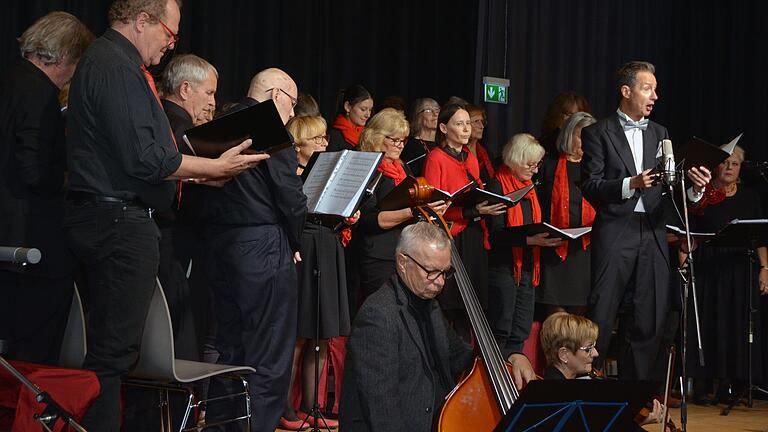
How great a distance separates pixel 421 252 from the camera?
129 inches

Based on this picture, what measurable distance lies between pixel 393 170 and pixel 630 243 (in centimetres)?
134

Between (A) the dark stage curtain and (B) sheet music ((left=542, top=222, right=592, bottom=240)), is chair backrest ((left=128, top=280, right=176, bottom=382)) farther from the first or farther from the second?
(A) the dark stage curtain

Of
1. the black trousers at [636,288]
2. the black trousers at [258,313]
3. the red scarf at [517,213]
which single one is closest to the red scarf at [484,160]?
the red scarf at [517,213]

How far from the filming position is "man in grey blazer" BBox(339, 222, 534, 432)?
3.10m

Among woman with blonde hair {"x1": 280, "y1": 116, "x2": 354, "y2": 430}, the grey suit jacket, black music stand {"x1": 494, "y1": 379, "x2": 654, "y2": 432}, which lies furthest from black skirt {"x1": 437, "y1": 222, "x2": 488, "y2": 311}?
black music stand {"x1": 494, "y1": 379, "x2": 654, "y2": 432}

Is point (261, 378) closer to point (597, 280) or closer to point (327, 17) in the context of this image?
point (597, 280)

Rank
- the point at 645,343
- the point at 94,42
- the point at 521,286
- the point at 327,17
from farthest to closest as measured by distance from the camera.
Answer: the point at 327,17, the point at 521,286, the point at 645,343, the point at 94,42

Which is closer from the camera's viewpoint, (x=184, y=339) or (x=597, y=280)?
(x=184, y=339)

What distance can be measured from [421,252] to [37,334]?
136 centimetres

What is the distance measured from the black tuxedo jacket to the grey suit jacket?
1.84 metres

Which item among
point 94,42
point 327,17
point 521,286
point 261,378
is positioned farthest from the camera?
point 327,17

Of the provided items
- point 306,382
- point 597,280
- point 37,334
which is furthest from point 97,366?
point 597,280

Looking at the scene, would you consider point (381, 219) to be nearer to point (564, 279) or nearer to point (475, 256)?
point (475, 256)

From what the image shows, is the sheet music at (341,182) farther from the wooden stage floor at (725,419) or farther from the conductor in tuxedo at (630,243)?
the wooden stage floor at (725,419)
